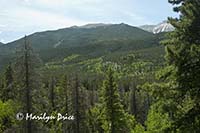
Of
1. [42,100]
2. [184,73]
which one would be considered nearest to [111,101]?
[42,100]

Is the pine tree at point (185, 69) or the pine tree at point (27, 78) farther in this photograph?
the pine tree at point (27, 78)

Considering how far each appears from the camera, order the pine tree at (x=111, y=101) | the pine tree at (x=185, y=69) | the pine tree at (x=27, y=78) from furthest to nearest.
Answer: the pine tree at (x=111, y=101)
the pine tree at (x=27, y=78)
the pine tree at (x=185, y=69)

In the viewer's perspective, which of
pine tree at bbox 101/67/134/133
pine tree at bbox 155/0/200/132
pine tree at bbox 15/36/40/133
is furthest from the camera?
pine tree at bbox 101/67/134/133

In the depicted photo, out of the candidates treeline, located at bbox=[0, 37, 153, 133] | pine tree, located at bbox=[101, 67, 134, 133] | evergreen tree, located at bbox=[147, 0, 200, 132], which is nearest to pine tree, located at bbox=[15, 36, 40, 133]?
treeline, located at bbox=[0, 37, 153, 133]

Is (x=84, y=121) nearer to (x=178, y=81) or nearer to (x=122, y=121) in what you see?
(x=122, y=121)

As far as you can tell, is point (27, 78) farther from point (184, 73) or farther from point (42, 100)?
point (184, 73)

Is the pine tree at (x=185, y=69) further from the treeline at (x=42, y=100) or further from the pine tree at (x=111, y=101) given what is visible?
the pine tree at (x=111, y=101)

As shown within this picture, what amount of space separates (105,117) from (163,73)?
24.9 meters

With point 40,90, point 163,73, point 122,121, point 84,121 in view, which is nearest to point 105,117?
point 122,121

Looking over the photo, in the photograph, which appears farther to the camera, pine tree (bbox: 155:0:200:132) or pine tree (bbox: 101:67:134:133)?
pine tree (bbox: 101:67:134:133)

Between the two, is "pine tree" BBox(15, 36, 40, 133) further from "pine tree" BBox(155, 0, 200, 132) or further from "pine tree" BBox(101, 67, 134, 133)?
"pine tree" BBox(155, 0, 200, 132)

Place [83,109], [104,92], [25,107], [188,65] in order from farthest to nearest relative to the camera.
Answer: [83,109], [104,92], [25,107], [188,65]

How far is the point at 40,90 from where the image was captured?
28.9 metres

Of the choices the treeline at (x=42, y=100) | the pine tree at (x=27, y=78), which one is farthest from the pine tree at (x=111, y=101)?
the pine tree at (x=27, y=78)
